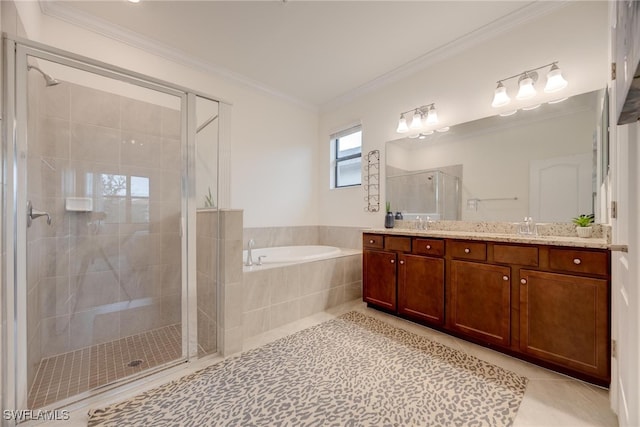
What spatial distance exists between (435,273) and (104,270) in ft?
9.30

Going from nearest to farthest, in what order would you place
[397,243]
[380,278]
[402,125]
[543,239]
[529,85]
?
[543,239] → [529,85] → [397,243] → [380,278] → [402,125]

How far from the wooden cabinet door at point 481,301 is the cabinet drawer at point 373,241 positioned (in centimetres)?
73

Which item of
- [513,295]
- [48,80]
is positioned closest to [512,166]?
[513,295]

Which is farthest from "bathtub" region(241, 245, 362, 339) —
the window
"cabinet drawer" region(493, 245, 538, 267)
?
"cabinet drawer" region(493, 245, 538, 267)

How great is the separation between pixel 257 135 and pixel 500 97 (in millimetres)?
2695

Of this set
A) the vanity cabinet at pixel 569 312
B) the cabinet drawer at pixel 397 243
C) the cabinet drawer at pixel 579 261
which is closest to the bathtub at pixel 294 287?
the cabinet drawer at pixel 397 243

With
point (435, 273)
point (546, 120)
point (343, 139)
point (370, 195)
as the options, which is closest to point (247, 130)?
point (343, 139)

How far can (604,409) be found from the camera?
1387 mm

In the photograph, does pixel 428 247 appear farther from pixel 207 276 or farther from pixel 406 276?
pixel 207 276

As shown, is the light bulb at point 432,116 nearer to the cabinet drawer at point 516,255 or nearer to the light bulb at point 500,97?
the light bulb at point 500,97

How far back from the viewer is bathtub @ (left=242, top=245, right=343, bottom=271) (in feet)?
8.75

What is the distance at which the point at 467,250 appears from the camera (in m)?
2.08

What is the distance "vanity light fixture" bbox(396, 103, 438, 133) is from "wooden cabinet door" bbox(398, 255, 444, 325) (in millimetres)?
1499

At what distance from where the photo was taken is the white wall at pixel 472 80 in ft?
6.45
